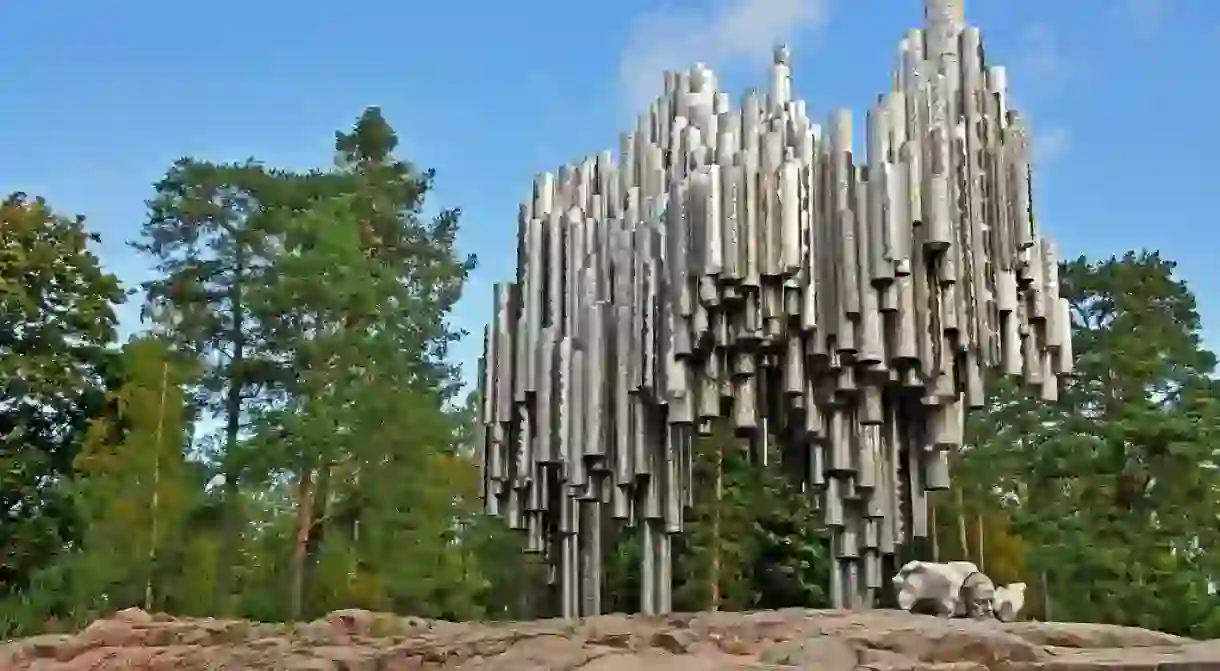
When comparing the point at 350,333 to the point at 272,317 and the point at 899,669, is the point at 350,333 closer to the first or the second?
the point at 272,317

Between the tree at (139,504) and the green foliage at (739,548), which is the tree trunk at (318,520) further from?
the green foliage at (739,548)

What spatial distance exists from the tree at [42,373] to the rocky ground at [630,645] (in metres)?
11.4

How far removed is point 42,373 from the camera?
2122 centimetres

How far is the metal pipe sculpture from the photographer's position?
413 inches

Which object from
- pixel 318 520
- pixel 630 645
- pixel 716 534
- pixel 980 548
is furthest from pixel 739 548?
pixel 630 645

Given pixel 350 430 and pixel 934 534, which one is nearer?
pixel 350 430

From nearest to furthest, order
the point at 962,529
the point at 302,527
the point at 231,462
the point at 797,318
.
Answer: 1. the point at 797,318
2. the point at 231,462
3. the point at 302,527
4. the point at 962,529

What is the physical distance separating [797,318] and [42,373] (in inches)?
591

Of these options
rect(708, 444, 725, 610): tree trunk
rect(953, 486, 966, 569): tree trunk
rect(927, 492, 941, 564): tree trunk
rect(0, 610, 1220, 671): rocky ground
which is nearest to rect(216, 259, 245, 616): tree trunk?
rect(708, 444, 725, 610): tree trunk

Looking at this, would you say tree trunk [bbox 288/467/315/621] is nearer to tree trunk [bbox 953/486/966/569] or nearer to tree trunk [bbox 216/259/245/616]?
tree trunk [bbox 216/259/245/616]

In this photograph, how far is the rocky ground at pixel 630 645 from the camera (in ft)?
23.3

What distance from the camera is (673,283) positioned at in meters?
10.8

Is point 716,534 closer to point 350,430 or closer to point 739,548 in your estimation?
point 739,548

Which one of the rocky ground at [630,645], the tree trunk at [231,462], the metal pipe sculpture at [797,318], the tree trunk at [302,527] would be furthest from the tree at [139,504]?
the metal pipe sculpture at [797,318]
